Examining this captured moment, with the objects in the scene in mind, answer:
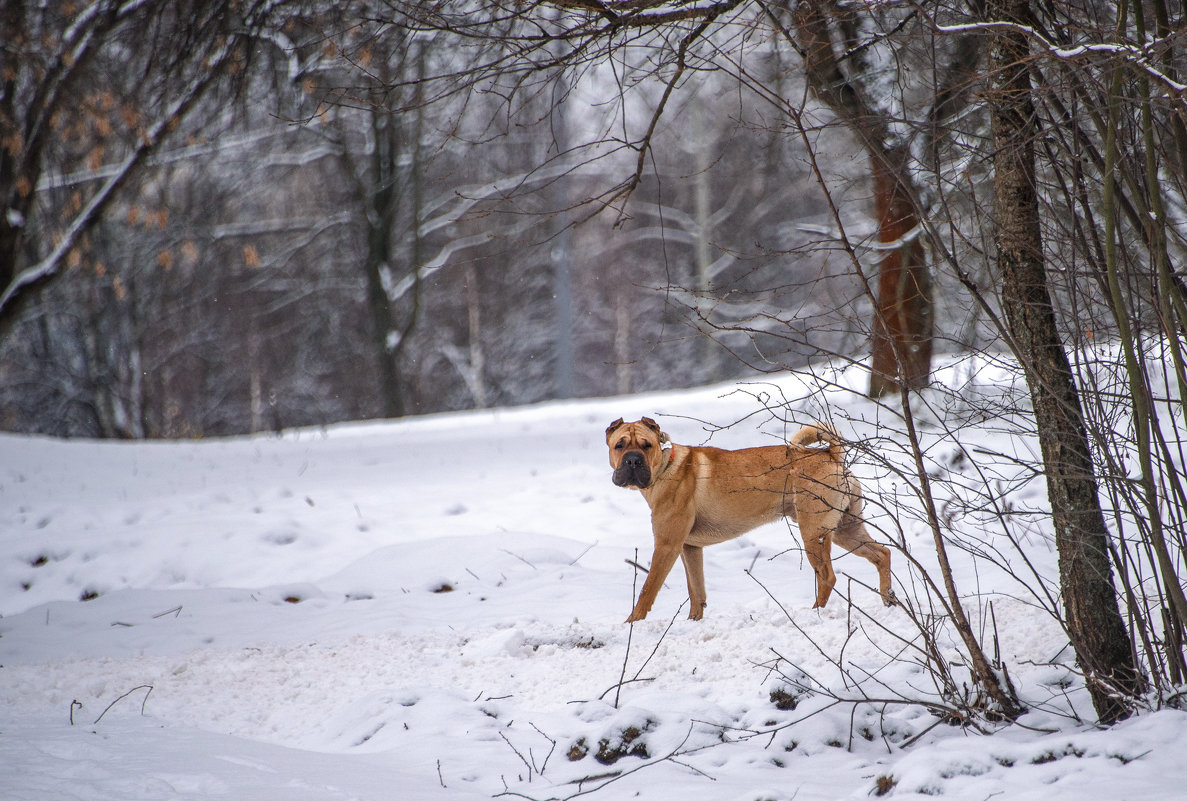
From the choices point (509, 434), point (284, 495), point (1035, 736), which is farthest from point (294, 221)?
point (1035, 736)

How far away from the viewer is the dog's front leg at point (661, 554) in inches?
187

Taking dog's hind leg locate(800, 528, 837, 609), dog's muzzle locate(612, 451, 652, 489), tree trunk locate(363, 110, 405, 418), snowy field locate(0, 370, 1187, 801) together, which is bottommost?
snowy field locate(0, 370, 1187, 801)

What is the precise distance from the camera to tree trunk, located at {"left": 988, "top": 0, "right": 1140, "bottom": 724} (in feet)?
9.98

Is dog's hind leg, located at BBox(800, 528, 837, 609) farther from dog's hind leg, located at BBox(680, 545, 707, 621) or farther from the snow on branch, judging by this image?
the snow on branch

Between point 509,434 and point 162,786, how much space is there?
896cm

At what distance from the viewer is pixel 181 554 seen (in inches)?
274

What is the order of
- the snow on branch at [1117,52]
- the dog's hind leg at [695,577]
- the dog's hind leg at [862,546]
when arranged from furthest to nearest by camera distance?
the dog's hind leg at [695,577]
the dog's hind leg at [862,546]
the snow on branch at [1117,52]

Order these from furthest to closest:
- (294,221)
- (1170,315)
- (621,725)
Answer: (294,221), (621,725), (1170,315)

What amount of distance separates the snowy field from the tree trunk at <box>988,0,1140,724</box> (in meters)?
0.26

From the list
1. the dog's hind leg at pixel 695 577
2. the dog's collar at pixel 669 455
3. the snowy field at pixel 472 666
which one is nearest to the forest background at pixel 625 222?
the snowy field at pixel 472 666

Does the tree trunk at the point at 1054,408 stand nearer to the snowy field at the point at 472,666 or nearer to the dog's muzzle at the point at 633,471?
the snowy field at the point at 472,666

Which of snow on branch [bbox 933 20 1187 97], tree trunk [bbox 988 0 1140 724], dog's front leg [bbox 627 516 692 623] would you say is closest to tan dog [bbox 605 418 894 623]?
dog's front leg [bbox 627 516 692 623]

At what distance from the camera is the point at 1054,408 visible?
121 inches

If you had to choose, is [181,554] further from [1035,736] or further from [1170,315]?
[1170,315]
